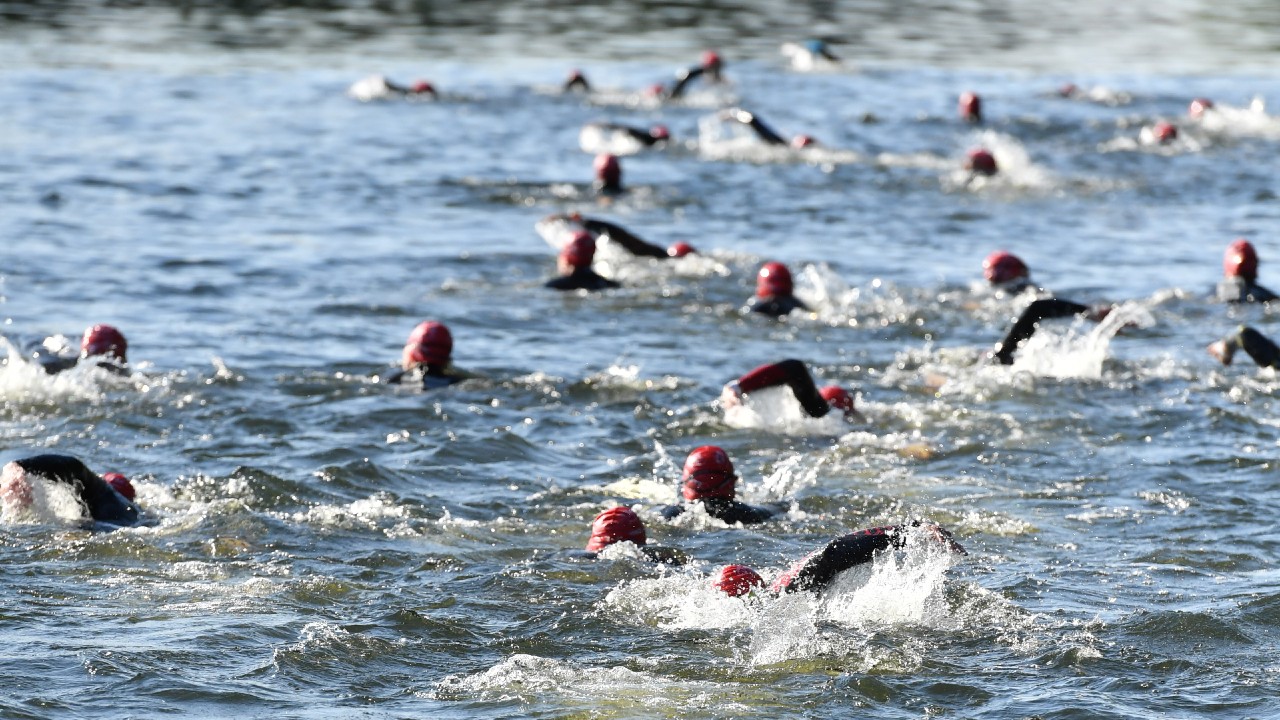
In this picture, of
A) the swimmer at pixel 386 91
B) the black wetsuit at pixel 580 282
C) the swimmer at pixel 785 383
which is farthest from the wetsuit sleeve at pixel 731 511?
the swimmer at pixel 386 91

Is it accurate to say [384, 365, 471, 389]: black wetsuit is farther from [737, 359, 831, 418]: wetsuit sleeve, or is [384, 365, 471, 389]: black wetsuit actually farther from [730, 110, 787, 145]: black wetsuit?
[730, 110, 787, 145]: black wetsuit

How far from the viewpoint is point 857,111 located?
2964cm

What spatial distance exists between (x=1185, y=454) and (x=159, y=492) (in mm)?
6748

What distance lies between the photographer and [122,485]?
10266 millimetres

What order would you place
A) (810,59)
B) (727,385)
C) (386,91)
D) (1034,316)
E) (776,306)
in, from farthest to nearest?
(810,59) < (386,91) < (776,306) < (1034,316) < (727,385)

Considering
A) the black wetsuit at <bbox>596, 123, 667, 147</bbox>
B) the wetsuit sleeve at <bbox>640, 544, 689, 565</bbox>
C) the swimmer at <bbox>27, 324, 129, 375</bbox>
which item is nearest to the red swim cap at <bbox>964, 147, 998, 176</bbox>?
the black wetsuit at <bbox>596, 123, 667, 147</bbox>

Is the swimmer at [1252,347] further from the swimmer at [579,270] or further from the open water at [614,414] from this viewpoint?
the swimmer at [579,270]

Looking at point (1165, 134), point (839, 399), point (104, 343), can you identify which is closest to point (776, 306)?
point (839, 399)

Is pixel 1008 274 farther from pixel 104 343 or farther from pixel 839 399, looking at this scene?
pixel 104 343

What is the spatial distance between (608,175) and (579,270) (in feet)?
16.7

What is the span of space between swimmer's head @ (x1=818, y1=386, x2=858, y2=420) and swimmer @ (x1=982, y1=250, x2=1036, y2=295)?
4650 millimetres

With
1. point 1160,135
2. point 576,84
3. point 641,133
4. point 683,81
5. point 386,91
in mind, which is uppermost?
point 683,81

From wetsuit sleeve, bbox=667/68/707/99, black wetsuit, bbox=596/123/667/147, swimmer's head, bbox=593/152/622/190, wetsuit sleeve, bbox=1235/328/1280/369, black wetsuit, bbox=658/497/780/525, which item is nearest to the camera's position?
black wetsuit, bbox=658/497/780/525

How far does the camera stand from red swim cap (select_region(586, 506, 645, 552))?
9609mm
